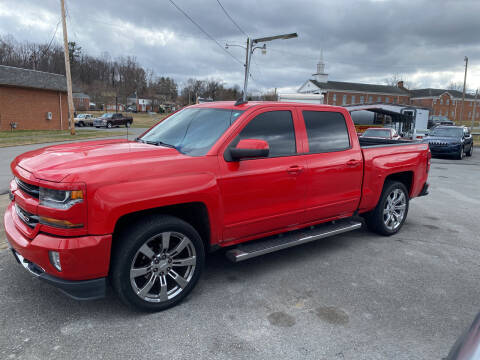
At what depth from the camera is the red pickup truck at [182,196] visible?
270 cm

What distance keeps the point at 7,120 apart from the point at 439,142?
1172 inches

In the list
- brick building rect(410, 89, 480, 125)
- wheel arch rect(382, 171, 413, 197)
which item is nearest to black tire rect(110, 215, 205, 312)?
wheel arch rect(382, 171, 413, 197)

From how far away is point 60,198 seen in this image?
8.75 ft

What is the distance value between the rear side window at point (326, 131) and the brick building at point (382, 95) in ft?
264

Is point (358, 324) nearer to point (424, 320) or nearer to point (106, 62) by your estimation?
point (424, 320)

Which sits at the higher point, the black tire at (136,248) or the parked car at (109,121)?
the parked car at (109,121)

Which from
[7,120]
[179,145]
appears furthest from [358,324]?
[7,120]

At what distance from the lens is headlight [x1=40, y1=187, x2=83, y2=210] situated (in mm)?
2627

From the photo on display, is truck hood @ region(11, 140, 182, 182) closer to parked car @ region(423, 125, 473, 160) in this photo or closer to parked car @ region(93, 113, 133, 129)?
parked car @ region(423, 125, 473, 160)

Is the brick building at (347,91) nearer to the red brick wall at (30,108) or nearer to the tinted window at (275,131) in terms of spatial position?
the red brick wall at (30,108)

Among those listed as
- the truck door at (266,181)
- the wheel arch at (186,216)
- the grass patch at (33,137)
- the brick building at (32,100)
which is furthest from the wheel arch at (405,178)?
the brick building at (32,100)

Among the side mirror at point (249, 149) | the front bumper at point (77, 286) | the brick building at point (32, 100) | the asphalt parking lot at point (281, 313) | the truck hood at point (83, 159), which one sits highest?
the brick building at point (32, 100)

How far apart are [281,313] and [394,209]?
3.06 metres

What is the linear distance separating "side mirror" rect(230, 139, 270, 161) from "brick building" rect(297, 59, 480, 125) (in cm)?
8203
